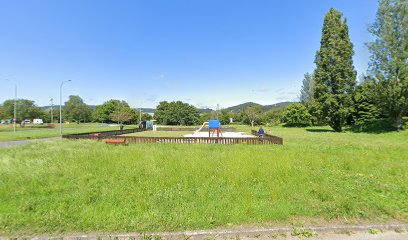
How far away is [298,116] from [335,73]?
84.3ft

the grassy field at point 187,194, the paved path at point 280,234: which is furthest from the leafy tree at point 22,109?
the paved path at point 280,234

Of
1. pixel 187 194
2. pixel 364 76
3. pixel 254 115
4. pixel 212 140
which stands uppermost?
pixel 364 76

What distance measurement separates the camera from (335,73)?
112 ft

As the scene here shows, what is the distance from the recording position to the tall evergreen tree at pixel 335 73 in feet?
110

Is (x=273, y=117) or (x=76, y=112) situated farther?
(x=76, y=112)

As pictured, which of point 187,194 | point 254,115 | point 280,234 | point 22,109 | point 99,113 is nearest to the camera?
point 280,234

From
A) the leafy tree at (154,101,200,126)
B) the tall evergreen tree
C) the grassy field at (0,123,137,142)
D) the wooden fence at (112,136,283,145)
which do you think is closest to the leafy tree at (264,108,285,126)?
the leafy tree at (154,101,200,126)

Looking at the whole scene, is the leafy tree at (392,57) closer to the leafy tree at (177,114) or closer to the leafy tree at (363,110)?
the leafy tree at (363,110)

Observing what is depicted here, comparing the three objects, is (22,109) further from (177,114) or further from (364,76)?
(364,76)

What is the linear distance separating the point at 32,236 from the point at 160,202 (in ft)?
7.26

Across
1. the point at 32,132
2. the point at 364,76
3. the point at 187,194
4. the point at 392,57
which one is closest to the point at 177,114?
the point at 32,132

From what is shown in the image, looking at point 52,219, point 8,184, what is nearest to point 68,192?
point 52,219

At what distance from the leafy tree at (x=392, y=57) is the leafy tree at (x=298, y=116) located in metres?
29.1

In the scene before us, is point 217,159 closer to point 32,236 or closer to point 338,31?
point 32,236
